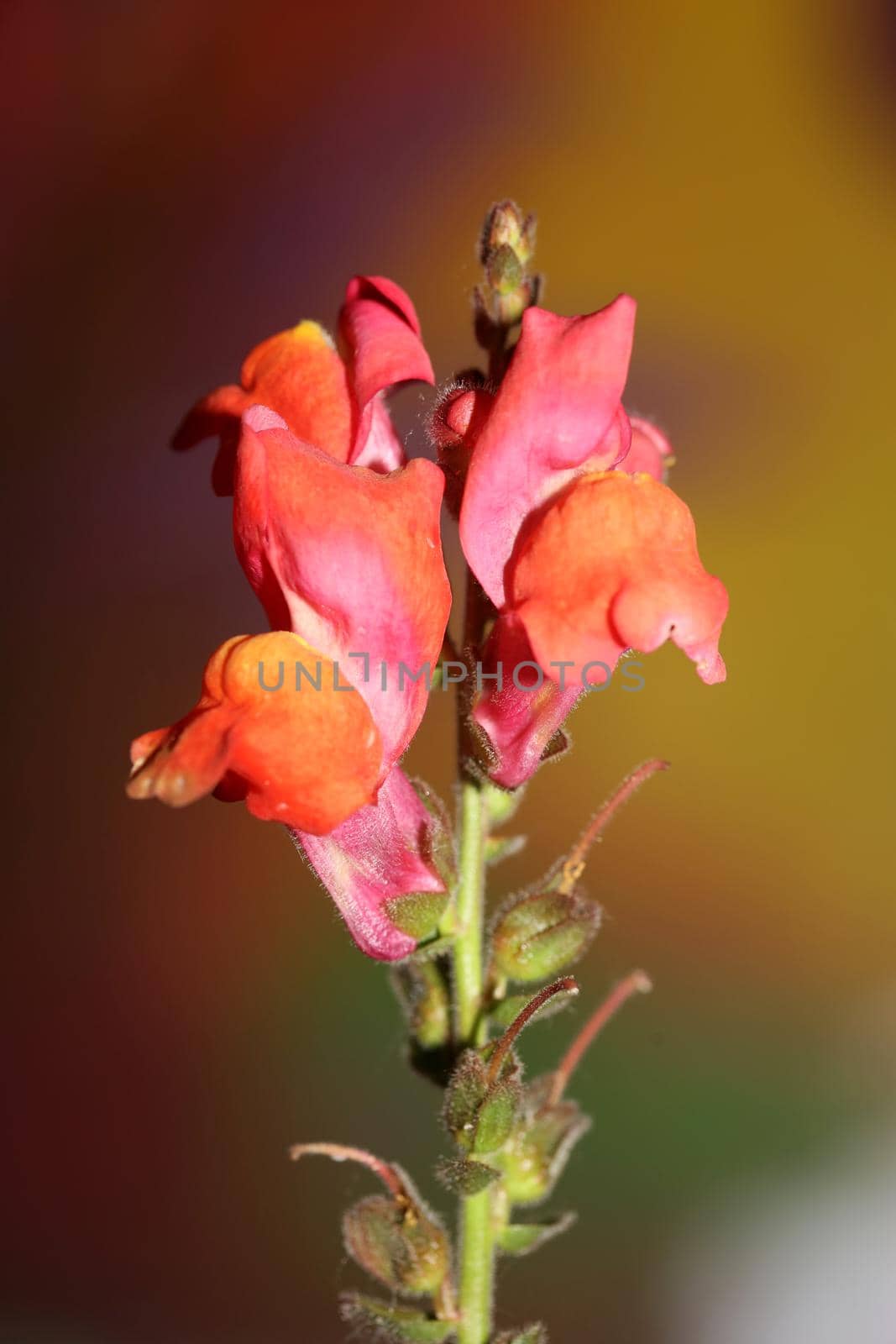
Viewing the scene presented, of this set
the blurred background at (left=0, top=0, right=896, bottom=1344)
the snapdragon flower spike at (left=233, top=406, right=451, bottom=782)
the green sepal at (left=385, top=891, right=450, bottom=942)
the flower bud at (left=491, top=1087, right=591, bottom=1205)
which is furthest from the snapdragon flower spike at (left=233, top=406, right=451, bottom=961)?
the blurred background at (left=0, top=0, right=896, bottom=1344)

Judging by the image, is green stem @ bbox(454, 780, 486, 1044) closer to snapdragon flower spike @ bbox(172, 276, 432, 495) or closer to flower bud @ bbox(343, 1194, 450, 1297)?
flower bud @ bbox(343, 1194, 450, 1297)

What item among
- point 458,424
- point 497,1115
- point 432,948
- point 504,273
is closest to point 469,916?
point 432,948

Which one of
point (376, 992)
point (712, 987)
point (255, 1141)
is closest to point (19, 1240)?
point (255, 1141)

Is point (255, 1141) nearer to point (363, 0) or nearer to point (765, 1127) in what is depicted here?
point (765, 1127)

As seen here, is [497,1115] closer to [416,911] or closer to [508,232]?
[416,911]

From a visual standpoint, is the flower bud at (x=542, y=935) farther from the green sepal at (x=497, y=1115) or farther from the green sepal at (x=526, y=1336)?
the green sepal at (x=526, y=1336)

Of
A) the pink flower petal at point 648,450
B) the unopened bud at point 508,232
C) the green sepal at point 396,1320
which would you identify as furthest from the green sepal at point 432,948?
the unopened bud at point 508,232

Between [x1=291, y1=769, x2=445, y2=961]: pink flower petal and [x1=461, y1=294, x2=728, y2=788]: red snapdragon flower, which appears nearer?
[x1=461, y1=294, x2=728, y2=788]: red snapdragon flower
